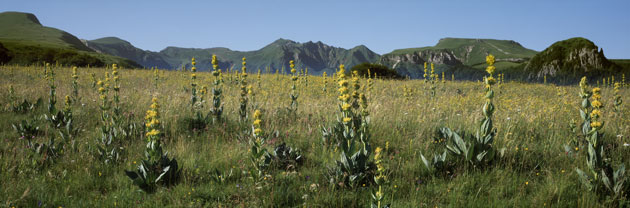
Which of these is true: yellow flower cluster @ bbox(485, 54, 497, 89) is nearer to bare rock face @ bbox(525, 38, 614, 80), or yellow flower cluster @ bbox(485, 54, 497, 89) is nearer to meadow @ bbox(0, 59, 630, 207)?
meadow @ bbox(0, 59, 630, 207)

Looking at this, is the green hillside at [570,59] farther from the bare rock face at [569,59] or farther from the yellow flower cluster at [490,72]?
the yellow flower cluster at [490,72]

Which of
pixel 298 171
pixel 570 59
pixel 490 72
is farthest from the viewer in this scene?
pixel 570 59

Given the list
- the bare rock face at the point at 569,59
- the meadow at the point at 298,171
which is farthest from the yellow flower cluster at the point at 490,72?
the bare rock face at the point at 569,59

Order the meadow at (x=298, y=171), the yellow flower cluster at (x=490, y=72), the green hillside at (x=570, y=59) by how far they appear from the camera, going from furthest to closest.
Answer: the green hillside at (x=570, y=59), the yellow flower cluster at (x=490, y=72), the meadow at (x=298, y=171)

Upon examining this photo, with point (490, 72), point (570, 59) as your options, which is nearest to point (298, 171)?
point (490, 72)

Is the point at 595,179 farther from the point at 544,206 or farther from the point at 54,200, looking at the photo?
the point at 54,200

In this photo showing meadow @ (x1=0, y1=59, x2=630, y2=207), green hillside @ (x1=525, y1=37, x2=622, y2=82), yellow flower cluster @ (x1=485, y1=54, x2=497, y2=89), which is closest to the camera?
meadow @ (x1=0, y1=59, x2=630, y2=207)

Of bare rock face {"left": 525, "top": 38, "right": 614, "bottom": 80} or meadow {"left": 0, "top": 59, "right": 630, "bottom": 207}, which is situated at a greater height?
bare rock face {"left": 525, "top": 38, "right": 614, "bottom": 80}

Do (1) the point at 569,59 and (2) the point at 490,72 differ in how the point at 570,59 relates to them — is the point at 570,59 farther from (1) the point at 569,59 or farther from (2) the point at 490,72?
(2) the point at 490,72

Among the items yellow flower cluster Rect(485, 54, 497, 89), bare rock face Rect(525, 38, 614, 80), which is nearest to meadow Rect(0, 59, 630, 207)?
yellow flower cluster Rect(485, 54, 497, 89)

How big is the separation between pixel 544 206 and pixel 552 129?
3842 millimetres

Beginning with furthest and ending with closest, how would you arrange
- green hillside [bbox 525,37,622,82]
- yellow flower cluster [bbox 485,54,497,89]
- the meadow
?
green hillside [bbox 525,37,622,82] → yellow flower cluster [bbox 485,54,497,89] → the meadow

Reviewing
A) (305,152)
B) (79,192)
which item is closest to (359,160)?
(305,152)

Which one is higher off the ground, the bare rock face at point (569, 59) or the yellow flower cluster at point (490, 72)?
the bare rock face at point (569, 59)
